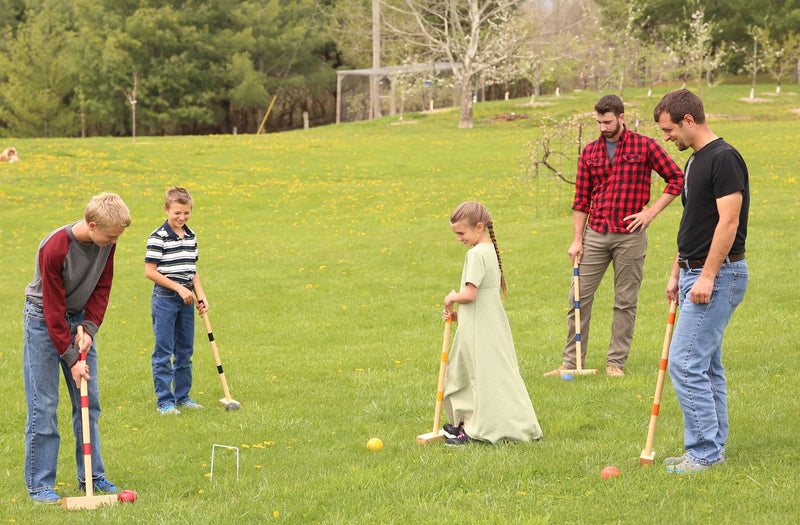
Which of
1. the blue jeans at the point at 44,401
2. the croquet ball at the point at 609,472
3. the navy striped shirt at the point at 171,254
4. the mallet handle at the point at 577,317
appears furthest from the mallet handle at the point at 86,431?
the mallet handle at the point at 577,317

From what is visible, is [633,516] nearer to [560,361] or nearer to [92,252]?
[92,252]

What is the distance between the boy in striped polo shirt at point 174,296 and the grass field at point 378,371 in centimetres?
40

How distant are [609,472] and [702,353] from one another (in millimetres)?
993

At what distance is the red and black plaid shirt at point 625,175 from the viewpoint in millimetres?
8453

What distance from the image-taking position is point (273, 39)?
58562 millimetres

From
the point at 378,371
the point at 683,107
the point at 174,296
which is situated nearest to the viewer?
the point at 683,107

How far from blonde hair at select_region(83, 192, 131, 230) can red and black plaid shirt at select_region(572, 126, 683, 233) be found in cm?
485

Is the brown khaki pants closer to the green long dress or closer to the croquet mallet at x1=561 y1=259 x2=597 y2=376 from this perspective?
the croquet mallet at x1=561 y1=259 x2=597 y2=376

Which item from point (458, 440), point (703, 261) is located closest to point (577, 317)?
point (458, 440)

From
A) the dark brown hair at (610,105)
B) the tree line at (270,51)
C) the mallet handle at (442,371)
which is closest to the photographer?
the mallet handle at (442,371)

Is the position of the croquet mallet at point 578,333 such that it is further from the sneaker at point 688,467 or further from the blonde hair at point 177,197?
the blonde hair at point 177,197

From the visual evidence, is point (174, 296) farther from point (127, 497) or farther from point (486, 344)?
point (486, 344)

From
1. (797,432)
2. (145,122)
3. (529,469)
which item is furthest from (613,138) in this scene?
(145,122)

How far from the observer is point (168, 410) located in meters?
8.37
